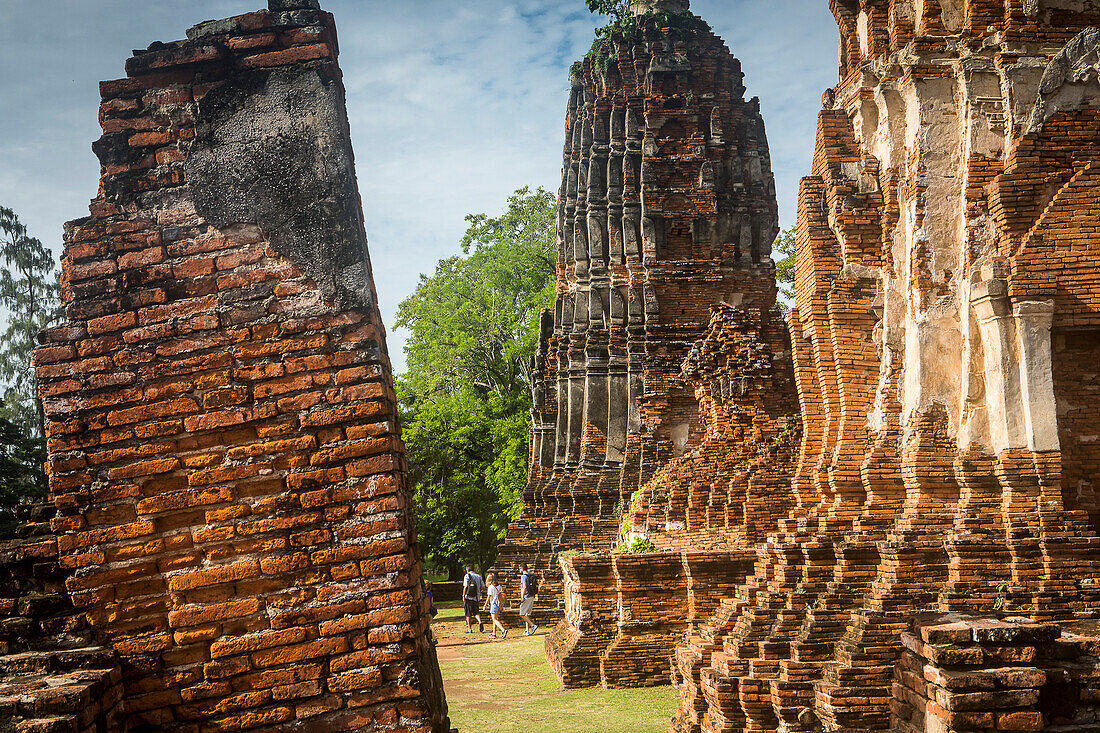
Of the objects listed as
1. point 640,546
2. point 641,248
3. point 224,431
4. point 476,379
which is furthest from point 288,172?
point 476,379

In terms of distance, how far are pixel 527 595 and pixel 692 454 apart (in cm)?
989

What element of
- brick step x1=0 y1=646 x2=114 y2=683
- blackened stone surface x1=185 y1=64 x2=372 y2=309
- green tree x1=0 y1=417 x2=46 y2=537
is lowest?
brick step x1=0 y1=646 x2=114 y2=683

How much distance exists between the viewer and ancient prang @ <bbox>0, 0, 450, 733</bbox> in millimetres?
4035

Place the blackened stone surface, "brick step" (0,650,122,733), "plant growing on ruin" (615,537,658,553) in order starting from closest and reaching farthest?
"brick step" (0,650,122,733) < the blackened stone surface < "plant growing on ruin" (615,537,658,553)

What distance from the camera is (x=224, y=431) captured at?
13.6 ft

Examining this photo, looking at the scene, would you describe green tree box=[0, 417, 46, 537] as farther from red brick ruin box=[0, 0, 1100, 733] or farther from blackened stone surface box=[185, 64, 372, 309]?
blackened stone surface box=[185, 64, 372, 309]

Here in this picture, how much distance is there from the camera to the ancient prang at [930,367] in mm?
8250

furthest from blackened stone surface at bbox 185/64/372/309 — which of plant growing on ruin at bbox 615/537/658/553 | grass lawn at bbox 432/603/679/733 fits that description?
plant growing on ruin at bbox 615/537/658/553

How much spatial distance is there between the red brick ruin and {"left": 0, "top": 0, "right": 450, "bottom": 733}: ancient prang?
0.01 metres

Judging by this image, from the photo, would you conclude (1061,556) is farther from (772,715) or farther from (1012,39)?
(1012,39)

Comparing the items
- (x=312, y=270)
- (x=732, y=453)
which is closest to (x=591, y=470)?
(x=732, y=453)

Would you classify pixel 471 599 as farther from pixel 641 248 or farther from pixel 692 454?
pixel 692 454

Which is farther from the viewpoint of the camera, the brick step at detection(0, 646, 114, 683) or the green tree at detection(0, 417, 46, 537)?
the green tree at detection(0, 417, 46, 537)

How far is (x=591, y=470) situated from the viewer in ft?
82.8
